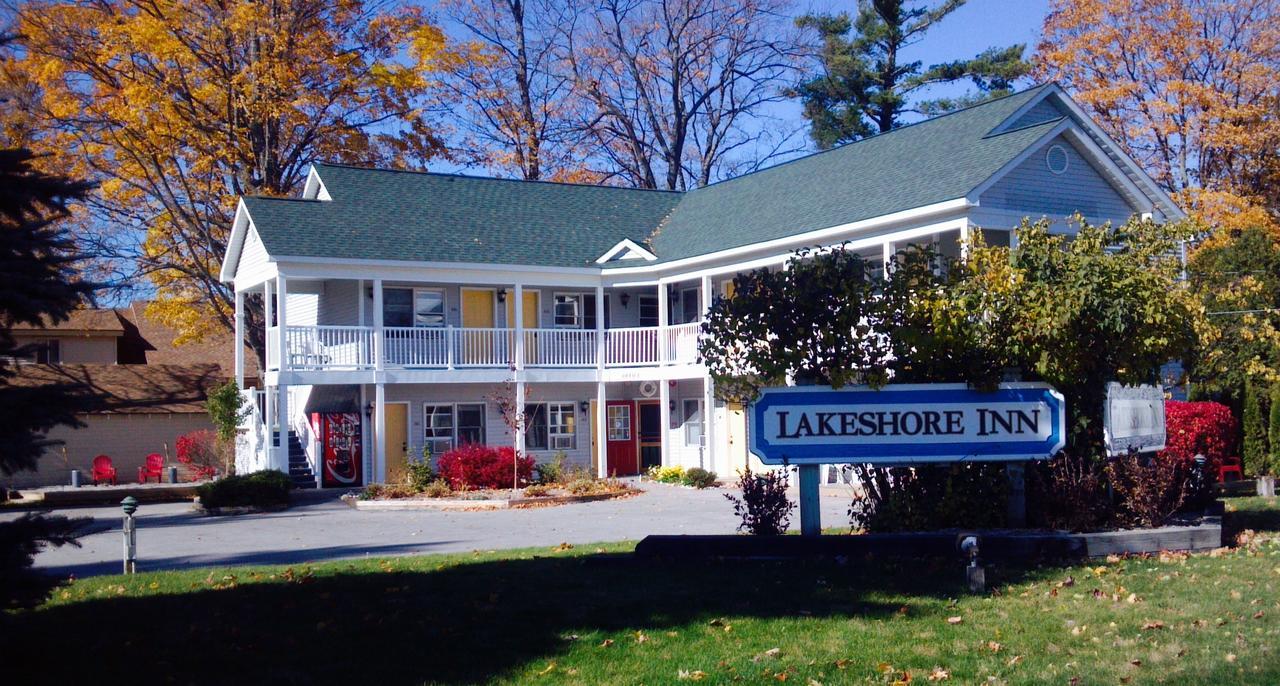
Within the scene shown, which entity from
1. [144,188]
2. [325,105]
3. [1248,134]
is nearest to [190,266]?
[144,188]

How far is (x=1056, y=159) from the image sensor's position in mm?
23406

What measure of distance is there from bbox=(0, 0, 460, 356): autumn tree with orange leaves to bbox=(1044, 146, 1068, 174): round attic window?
21.2 m

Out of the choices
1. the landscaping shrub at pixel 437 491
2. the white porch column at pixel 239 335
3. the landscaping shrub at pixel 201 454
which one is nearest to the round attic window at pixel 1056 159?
the landscaping shrub at pixel 437 491

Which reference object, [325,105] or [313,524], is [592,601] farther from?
[325,105]

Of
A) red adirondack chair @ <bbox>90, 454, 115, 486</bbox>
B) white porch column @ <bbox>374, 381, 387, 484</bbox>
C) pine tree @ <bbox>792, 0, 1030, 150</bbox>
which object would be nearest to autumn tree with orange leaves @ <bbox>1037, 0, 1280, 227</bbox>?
pine tree @ <bbox>792, 0, 1030, 150</bbox>

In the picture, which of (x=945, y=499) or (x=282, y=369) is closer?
(x=945, y=499)

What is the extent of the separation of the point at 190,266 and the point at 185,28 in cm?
691

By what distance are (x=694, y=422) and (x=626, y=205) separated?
7.49 metres

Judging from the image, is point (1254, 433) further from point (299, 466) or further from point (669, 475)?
point (299, 466)

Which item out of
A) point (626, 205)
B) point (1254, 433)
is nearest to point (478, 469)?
point (626, 205)

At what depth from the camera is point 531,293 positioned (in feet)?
104

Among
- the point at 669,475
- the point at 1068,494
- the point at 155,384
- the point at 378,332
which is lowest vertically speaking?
the point at 669,475

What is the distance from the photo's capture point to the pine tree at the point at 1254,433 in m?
23.6

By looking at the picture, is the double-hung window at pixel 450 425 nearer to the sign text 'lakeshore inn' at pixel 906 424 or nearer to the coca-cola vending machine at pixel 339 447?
the coca-cola vending machine at pixel 339 447
